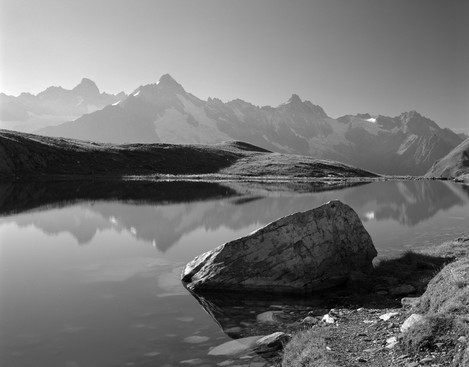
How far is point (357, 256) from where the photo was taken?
26.7 m

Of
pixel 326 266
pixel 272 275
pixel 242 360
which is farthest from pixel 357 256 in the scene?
pixel 242 360

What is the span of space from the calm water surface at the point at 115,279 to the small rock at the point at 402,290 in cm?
651

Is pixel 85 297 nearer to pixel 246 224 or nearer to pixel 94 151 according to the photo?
A: pixel 246 224

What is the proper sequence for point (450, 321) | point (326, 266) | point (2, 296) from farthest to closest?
point (326, 266)
point (2, 296)
point (450, 321)

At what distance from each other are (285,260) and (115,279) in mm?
10555

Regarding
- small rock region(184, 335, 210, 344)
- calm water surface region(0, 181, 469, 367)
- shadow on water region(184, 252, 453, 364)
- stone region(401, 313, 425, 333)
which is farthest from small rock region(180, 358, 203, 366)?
stone region(401, 313, 425, 333)

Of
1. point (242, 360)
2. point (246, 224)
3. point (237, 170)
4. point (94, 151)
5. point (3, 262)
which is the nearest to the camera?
point (242, 360)

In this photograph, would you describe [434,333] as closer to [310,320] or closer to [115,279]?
[310,320]

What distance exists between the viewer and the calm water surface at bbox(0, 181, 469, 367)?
14734 millimetres

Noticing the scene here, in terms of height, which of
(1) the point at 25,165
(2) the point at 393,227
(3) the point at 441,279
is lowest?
(2) the point at 393,227

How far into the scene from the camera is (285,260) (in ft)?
77.6

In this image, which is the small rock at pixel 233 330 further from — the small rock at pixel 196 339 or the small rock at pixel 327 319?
the small rock at pixel 327 319

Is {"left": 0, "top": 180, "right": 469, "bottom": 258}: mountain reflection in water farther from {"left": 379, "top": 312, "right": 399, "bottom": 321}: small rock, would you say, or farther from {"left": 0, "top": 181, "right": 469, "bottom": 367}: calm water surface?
{"left": 379, "top": 312, "right": 399, "bottom": 321}: small rock

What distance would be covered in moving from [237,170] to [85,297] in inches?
6641
